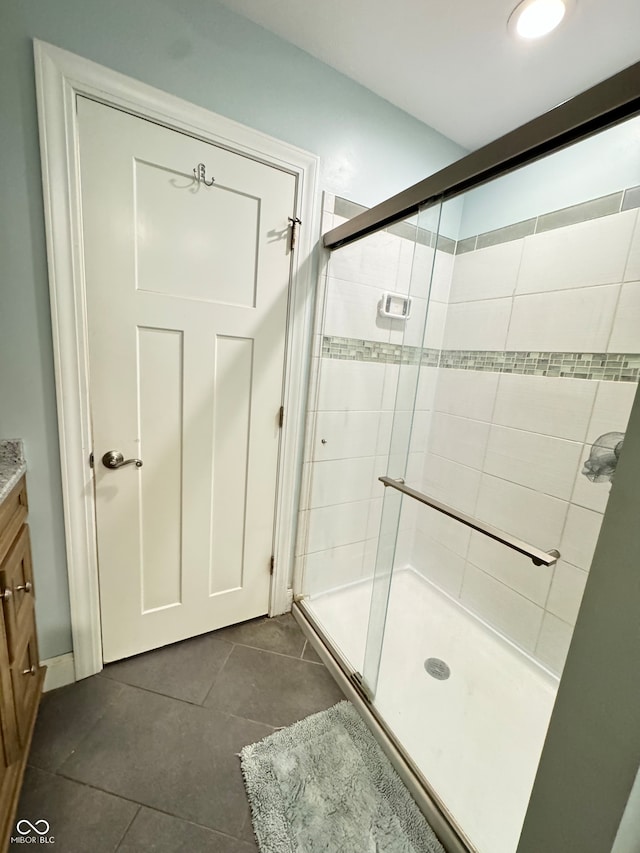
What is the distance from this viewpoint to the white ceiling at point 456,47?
1.09 metres

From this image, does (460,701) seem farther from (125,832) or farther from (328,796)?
(125,832)

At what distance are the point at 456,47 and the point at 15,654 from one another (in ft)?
8.10

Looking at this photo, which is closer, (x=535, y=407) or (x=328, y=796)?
(x=328, y=796)

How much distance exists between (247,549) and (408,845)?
3.51 feet

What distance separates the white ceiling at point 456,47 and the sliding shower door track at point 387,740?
2.43 m

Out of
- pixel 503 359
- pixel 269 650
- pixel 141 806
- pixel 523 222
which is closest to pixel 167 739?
pixel 141 806

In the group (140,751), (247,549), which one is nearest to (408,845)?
(140,751)

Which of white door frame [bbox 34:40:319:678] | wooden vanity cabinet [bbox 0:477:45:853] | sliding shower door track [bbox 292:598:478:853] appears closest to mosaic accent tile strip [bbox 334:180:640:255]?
white door frame [bbox 34:40:319:678]

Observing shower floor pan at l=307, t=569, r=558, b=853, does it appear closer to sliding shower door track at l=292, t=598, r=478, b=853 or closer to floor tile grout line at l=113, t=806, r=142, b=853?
sliding shower door track at l=292, t=598, r=478, b=853

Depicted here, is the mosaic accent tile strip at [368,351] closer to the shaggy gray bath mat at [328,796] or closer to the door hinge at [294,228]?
the door hinge at [294,228]

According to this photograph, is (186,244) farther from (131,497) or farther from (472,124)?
(472,124)

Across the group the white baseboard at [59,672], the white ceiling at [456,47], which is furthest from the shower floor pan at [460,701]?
the white ceiling at [456,47]

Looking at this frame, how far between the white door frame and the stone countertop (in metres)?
0.11

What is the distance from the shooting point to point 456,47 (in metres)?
1.21
